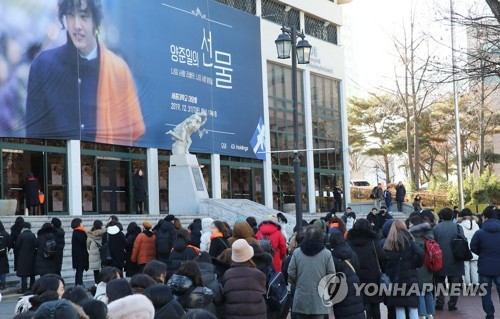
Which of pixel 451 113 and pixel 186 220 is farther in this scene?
pixel 451 113

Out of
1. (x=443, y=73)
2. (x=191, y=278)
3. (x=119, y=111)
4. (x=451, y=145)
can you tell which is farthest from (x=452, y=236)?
(x=451, y=145)

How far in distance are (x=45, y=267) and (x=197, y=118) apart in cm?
1804

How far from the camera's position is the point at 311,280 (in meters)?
9.68

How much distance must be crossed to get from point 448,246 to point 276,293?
234 inches

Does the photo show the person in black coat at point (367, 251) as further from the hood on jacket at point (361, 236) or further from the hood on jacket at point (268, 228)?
the hood on jacket at point (268, 228)

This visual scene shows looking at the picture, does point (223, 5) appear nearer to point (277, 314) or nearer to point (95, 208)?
point (95, 208)

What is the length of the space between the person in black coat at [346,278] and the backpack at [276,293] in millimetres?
970

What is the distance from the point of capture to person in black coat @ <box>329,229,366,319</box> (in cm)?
994

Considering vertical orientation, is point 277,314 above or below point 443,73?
below

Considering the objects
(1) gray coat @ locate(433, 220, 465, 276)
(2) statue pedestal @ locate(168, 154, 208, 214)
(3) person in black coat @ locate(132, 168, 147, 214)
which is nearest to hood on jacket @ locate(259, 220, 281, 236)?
(1) gray coat @ locate(433, 220, 465, 276)

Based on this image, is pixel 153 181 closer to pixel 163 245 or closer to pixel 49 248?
pixel 49 248

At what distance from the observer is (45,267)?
17250mm

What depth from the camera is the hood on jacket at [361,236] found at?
11070mm

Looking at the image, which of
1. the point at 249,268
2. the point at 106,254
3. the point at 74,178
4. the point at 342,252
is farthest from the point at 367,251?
the point at 74,178
